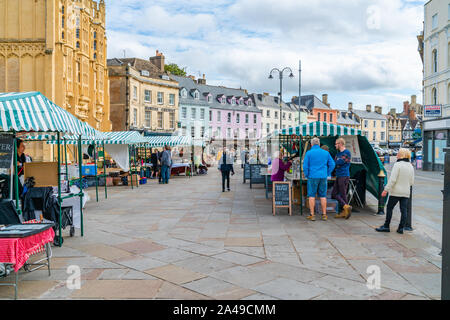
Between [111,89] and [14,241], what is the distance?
38928 mm

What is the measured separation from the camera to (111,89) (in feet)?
135

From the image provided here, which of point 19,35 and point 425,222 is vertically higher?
point 19,35

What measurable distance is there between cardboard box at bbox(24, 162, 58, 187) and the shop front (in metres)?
26.4

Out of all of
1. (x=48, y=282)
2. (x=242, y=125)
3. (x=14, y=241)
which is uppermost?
(x=242, y=125)

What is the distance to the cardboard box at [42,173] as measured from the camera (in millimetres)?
7207

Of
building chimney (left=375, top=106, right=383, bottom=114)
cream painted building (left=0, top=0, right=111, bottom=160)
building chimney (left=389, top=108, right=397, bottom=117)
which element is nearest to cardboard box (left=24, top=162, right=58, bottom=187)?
cream painted building (left=0, top=0, right=111, bottom=160)

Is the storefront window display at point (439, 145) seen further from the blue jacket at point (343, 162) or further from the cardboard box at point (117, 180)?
the cardboard box at point (117, 180)

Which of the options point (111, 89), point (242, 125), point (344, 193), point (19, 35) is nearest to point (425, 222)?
point (344, 193)

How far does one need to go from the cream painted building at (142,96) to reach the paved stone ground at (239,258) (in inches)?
1288

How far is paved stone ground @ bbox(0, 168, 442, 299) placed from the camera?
4.62 meters

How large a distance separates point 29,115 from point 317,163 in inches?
244

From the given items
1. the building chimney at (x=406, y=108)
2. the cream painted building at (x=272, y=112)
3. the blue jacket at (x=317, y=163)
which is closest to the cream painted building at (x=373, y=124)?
the building chimney at (x=406, y=108)

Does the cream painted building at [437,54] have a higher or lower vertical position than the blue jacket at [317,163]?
higher
